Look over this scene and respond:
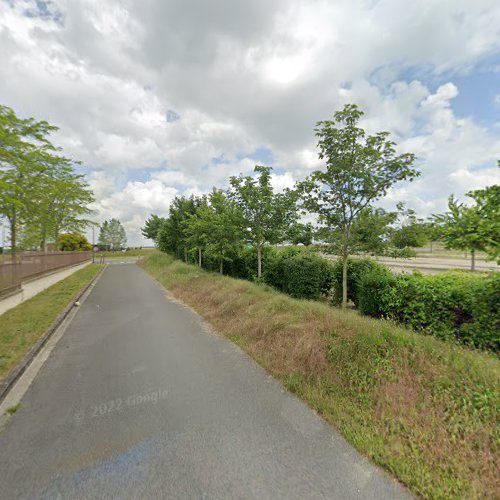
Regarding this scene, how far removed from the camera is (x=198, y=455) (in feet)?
7.97

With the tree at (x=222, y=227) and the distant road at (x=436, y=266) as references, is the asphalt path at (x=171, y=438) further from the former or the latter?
the distant road at (x=436, y=266)

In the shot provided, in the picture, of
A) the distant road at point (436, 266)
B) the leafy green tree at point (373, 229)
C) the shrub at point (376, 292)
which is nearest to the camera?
the shrub at point (376, 292)

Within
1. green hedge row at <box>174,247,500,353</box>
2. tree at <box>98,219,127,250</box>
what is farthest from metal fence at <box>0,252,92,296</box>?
tree at <box>98,219,127,250</box>

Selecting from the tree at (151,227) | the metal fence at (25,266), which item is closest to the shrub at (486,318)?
the metal fence at (25,266)

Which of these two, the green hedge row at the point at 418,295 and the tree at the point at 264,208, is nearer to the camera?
the green hedge row at the point at 418,295

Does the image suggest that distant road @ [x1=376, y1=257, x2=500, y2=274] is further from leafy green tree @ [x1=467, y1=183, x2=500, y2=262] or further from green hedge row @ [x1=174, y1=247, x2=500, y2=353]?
leafy green tree @ [x1=467, y1=183, x2=500, y2=262]

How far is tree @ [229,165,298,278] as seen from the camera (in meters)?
9.78

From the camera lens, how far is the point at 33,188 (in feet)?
45.2

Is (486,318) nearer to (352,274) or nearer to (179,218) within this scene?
(352,274)

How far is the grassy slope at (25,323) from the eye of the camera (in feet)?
15.1

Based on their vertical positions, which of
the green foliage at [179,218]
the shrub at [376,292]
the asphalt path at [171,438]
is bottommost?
the asphalt path at [171,438]

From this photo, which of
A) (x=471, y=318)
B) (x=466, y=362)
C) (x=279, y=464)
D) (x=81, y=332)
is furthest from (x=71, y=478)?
(x=471, y=318)

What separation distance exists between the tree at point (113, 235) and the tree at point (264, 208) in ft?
264

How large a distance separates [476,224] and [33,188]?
1828 centimetres
